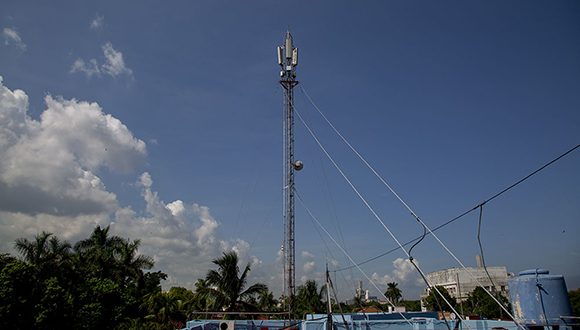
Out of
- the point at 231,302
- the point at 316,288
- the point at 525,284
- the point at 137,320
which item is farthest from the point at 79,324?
the point at 316,288

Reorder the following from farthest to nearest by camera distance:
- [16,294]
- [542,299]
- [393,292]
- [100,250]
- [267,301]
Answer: [393,292] < [267,301] < [100,250] < [16,294] < [542,299]

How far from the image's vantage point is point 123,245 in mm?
36938

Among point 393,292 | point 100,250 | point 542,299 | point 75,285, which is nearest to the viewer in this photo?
point 542,299

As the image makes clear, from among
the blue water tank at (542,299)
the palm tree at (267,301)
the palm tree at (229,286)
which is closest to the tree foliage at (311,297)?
the palm tree at (267,301)

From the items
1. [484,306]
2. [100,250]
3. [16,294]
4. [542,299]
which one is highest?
[100,250]

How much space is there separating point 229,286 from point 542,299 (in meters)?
24.6

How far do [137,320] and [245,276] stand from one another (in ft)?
27.9

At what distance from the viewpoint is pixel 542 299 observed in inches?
400

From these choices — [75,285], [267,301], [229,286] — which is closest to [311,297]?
[267,301]

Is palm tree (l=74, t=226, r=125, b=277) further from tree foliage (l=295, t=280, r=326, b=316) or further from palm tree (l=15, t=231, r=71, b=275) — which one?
tree foliage (l=295, t=280, r=326, b=316)

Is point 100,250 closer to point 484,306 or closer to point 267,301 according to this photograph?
point 267,301

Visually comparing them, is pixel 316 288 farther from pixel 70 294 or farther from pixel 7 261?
pixel 7 261

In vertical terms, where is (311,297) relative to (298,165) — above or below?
below

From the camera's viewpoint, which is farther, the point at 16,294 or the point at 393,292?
the point at 393,292
